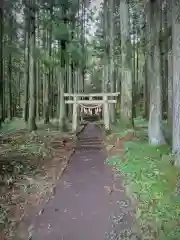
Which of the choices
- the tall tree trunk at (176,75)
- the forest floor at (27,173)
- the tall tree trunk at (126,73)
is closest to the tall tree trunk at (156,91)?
the tall tree trunk at (176,75)

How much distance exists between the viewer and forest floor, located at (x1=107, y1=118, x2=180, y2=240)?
5.12 meters

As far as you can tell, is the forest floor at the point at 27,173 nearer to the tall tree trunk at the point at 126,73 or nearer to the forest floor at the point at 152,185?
the forest floor at the point at 152,185

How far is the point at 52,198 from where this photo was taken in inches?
266

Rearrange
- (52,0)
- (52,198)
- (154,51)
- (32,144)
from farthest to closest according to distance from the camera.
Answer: (52,0) → (32,144) → (154,51) → (52,198)

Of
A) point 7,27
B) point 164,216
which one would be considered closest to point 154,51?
point 164,216

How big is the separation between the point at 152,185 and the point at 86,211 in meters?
1.66

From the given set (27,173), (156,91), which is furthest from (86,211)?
(156,91)

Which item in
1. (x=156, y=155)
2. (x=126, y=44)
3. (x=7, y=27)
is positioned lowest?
(x=156, y=155)

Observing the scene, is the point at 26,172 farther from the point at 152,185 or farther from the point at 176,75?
the point at 176,75

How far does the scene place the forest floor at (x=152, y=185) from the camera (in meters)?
5.12

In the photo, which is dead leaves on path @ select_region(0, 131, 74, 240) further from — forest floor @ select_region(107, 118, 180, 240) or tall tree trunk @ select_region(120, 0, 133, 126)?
tall tree trunk @ select_region(120, 0, 133, 126)

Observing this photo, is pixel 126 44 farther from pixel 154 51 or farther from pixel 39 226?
pixel 39 226

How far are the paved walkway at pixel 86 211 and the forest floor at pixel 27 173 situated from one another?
336mm

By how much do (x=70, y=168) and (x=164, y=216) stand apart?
438 cm
